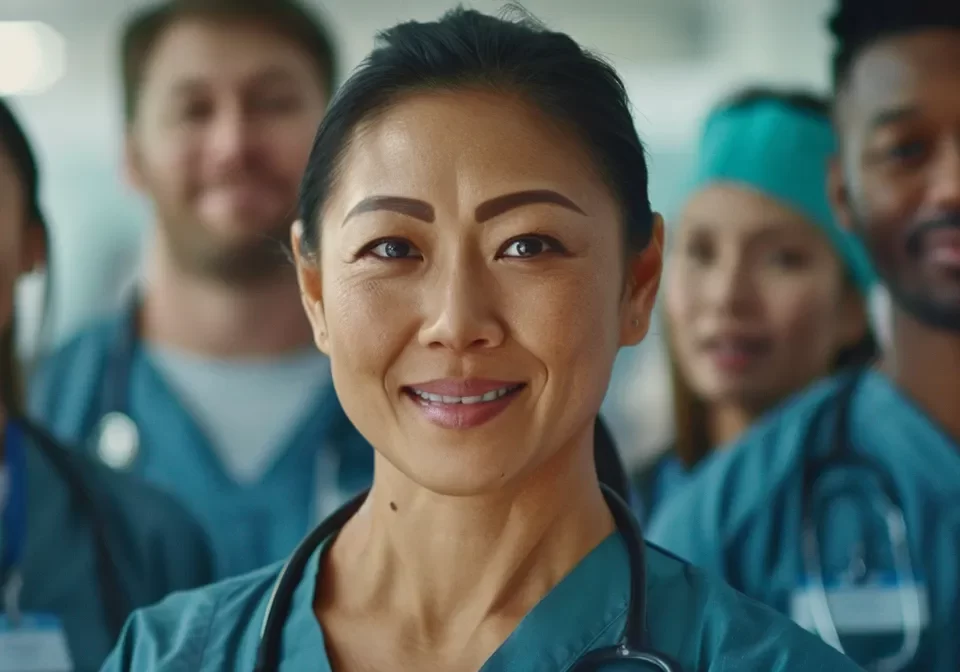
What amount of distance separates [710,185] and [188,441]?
3.33ft

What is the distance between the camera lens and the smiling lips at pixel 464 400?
0.97 metres

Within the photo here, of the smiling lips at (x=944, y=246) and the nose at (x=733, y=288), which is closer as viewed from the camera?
the smiling lips at (x=944, y=246)

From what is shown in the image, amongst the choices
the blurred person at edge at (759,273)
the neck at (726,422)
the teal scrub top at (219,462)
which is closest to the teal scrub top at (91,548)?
the teal scrub top at (219,462)

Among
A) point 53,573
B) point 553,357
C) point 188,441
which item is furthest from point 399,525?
point 188,441

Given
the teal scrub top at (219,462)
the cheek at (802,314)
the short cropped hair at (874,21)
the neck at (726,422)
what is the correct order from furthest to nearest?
the neck at (726,422)
the cheek at (802,314)
the teal scrub top at (219,462)
the short cropped hair at (874,21)

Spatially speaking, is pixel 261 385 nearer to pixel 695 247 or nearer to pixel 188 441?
pixel 188 441

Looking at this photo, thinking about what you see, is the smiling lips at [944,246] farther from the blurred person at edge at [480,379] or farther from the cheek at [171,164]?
the cheek at [171,164]

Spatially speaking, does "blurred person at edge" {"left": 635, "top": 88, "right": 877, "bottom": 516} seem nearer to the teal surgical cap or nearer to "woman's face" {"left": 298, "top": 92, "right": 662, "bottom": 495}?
the teal surgical cap

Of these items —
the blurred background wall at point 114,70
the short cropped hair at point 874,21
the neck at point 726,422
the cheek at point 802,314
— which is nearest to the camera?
the short cropped hair at point 874,21

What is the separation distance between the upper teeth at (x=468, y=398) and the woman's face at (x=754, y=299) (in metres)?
1.36

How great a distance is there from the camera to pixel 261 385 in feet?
7.80

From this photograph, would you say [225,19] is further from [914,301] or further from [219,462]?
[914,301]

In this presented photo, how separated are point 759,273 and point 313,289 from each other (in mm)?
1356

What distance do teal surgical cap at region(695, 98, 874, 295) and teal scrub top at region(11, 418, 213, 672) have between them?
112 centimetres
